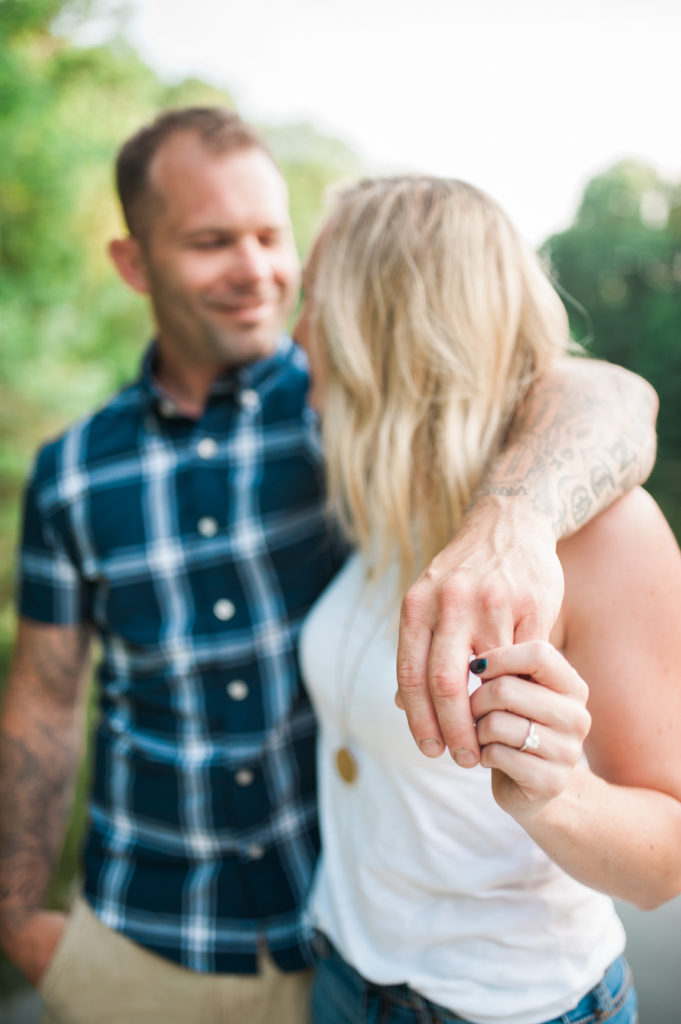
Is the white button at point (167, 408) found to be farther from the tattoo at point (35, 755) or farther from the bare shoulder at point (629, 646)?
the bare shoulder at point (629, 646)

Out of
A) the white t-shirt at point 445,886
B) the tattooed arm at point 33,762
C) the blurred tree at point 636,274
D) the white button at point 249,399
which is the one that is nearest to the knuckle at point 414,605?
the white t-shirt at point 445,886

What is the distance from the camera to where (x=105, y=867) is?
1647 mm

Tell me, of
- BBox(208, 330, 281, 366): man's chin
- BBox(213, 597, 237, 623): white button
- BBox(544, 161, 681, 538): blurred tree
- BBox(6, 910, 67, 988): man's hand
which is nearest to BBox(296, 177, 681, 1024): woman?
BBox(213, 597, 237, 623): white button

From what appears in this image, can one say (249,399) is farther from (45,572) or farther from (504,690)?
(504,690)

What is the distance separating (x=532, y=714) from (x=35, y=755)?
4.89 feet

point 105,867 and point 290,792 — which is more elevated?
point 290,792

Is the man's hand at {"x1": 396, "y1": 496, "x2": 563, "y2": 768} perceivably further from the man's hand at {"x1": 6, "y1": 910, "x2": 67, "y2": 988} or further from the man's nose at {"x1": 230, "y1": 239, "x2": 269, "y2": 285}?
the man's hand at {"x1": 6, "y1": 910, "x2": 67, "y2": 988}

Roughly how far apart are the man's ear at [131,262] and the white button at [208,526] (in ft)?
2.24

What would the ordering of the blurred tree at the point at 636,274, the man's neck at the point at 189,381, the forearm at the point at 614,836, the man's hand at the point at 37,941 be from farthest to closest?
the blurred tree at the point at 636,274
the man's neck at the point at 189,381
the man's hand at the point at 37,941
the forearm at the point at 614,836

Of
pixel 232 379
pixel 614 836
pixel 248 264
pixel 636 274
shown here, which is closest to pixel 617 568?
pixel 614 836

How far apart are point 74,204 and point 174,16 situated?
1.34 metres

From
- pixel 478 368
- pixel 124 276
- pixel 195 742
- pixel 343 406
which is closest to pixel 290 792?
pixel 195 742

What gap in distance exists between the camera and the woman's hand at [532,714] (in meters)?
0.67

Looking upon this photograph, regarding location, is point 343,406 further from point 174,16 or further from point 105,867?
point 174,16
